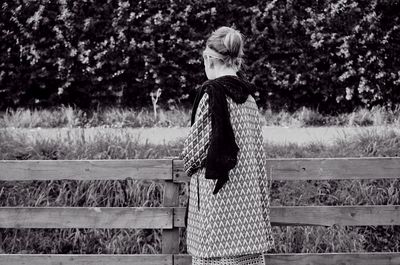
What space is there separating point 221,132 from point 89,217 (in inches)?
53.0

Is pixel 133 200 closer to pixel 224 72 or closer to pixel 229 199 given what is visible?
pixel 229 199

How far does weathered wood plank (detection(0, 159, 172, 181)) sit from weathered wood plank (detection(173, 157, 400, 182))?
5.9 inches

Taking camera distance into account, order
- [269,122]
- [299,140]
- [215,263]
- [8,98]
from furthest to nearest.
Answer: [8,98] → [269,122] → [299,140] → [215,263]

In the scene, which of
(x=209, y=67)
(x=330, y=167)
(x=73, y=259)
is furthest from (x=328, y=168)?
(x=73, y=259)

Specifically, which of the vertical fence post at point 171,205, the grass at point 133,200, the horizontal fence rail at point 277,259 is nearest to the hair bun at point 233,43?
the vertical fence post at point 171,205

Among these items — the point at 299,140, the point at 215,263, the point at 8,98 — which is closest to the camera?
the point at 215,263

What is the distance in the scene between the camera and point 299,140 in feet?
21.0

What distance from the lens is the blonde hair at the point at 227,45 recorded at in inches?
132

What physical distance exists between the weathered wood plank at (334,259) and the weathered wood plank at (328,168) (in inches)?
20.7

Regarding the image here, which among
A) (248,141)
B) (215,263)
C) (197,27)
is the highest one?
(197,27)

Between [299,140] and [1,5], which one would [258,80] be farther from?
[1,5]

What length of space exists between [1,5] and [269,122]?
3.69 meters

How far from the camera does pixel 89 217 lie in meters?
4.13

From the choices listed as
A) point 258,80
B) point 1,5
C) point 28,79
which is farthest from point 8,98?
point 258,80
